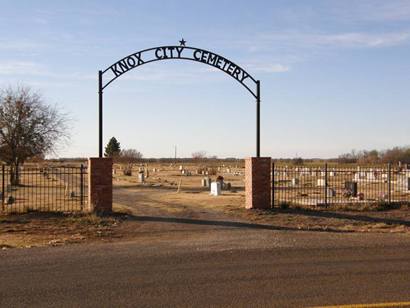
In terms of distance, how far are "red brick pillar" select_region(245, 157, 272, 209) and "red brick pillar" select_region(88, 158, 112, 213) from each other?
4.67 m

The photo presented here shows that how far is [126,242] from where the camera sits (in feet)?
42.7

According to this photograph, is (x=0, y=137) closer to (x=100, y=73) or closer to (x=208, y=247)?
(x=100, y=73)

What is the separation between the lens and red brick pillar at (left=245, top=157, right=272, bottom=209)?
62.5 feet

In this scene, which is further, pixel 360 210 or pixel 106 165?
pixel 360 210

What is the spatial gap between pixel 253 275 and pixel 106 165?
10462 mm

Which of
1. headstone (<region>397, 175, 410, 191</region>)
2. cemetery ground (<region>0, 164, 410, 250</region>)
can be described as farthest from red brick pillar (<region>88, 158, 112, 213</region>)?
headstone (<region>397, 175, 410, 191</region>)

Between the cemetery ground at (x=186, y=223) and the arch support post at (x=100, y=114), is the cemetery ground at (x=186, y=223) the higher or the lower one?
the lower one

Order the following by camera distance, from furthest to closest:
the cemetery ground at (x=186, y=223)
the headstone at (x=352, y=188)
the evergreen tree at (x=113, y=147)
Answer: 1. the evergreen tree at (x=113, y=147)
2. the headstone at (x=352, y=188)
3. the cemetery ground at (x=186, y=223)

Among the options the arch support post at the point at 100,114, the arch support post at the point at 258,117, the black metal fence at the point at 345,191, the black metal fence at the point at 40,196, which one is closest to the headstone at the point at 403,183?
the black metal fence at the point at 345,191

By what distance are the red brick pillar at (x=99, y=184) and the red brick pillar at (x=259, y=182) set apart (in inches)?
184

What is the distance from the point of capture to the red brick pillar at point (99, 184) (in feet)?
59.2

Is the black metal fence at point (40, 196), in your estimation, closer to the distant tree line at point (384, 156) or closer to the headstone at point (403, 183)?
the headstone at point (403, 183)

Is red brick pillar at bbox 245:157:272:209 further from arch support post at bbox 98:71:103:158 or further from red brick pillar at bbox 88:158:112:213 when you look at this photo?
arch support post at bbox 98:71:103:158

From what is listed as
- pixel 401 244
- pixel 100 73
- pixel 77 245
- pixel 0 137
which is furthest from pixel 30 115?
pixel 401 244
